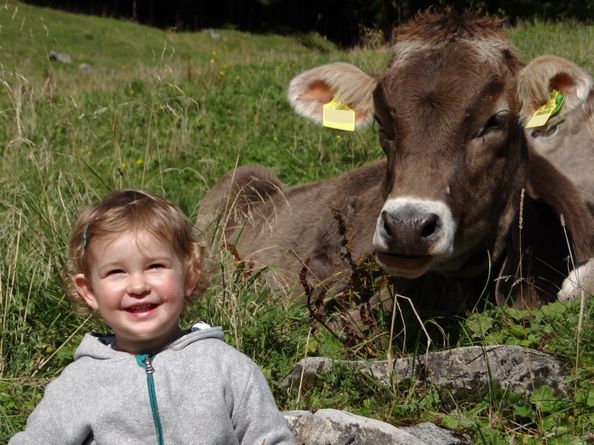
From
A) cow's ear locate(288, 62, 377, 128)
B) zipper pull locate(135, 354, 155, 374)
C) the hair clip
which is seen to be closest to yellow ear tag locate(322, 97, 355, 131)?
cow's ear locate(288, 62, 377, 128)

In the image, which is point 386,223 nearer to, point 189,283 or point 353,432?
point 353,432

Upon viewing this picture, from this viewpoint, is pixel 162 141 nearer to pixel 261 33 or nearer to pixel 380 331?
pixel 380 331

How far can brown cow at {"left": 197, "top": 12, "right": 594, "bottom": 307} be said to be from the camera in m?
4.98

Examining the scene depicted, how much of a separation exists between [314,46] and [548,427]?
32.2 meters

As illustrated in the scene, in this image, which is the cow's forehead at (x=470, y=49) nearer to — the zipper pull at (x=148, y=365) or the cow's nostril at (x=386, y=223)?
the cow's nostril at (x=386, y=223)

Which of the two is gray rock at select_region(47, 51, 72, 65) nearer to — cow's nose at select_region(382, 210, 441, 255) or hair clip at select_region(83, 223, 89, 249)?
cow's nose at select_region(382, 210, 441, 255)

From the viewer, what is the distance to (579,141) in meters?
8.27

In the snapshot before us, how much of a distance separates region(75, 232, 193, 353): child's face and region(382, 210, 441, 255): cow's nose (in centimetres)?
174

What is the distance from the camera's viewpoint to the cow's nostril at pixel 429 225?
15.7ft

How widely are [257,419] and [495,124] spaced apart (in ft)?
9.33

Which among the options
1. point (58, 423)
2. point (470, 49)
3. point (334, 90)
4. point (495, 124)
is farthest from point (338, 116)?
point (58, 423)

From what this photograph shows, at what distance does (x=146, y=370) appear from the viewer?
3.14 metres

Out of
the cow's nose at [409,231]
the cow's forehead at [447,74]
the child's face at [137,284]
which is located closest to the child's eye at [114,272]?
the child's face at [137,284]

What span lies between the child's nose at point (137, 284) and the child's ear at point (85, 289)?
0.27m
